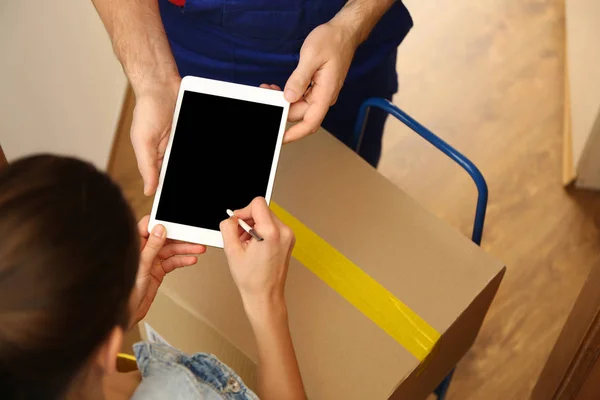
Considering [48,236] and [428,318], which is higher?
[48,236]

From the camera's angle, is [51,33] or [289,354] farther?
[51,33]

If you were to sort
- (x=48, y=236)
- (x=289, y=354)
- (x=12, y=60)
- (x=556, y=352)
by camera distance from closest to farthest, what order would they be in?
(x=48, y=236)
(x=289, y=354)
(x=556, y=352)
(x=12, y=60)

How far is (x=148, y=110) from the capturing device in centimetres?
85

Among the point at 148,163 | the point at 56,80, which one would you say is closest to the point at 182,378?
the point at 148,163

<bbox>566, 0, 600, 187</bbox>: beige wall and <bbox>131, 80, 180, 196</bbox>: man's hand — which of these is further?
<bbox>566, 0, 600, 187</bbox>: beige wall

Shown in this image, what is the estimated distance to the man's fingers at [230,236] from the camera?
76 centimetres

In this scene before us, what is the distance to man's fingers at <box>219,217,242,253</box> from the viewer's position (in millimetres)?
756

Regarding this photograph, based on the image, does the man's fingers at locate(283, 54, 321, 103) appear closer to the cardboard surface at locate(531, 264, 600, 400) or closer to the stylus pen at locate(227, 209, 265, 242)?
the stylus pen at locate(227, 209, 265, 242)

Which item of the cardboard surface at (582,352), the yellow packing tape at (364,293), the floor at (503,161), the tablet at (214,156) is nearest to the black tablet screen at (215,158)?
the tablet at (214,156)

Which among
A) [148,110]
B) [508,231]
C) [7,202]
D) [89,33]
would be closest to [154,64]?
[148,110]

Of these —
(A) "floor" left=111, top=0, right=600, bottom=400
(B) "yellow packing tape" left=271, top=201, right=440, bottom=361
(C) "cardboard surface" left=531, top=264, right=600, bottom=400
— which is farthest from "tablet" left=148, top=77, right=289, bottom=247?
(A) "floor" left=111, top=0, right=600, bottom=400

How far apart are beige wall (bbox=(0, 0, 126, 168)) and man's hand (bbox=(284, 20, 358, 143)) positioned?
2.03 ft

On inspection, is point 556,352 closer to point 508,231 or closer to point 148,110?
point 508,231

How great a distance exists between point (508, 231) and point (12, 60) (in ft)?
4.09
